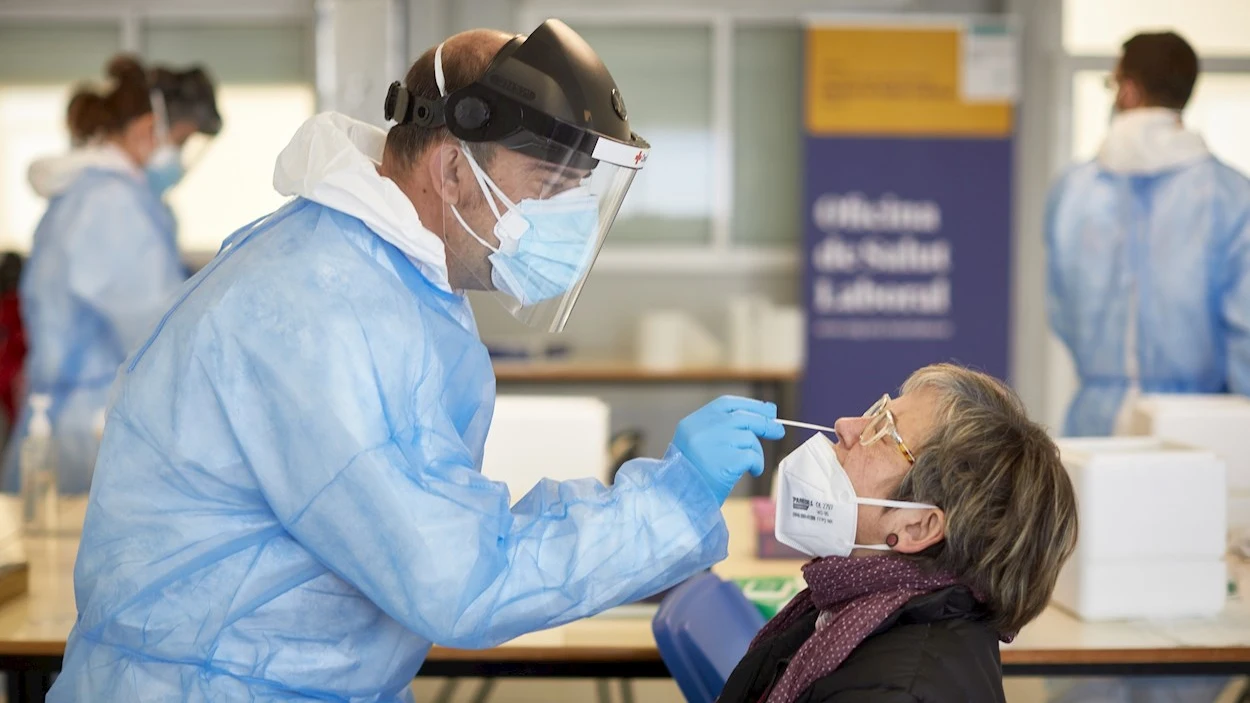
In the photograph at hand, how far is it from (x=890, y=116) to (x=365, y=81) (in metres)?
2.31

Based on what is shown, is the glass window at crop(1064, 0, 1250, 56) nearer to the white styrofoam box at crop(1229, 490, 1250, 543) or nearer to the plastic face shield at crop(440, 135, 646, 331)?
the white styrofoam box at crop(1229, 490, 1250, 543)

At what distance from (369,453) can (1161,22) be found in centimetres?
595

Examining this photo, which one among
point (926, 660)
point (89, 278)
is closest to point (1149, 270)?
point (926, 660)

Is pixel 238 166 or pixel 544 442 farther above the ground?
pixel 238 166

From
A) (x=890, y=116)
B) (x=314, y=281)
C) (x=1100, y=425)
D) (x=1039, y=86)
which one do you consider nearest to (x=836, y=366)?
(x=890, y=116)

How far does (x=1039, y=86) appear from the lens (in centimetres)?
590

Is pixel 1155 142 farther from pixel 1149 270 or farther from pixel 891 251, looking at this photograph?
pixel 891 251

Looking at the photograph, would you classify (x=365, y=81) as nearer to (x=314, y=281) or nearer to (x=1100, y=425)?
(x=1100, y=425)

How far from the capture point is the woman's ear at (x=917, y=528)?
4.95 ft

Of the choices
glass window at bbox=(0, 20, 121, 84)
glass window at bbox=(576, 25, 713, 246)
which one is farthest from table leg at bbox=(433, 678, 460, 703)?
glass window at bbox=(0, 20, 121, 84)

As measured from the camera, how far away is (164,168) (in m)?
3.95

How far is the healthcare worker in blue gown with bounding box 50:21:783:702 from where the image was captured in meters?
1.22

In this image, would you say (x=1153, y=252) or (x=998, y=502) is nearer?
(x=998, y=502)

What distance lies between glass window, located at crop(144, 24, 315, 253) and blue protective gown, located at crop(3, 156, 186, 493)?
2.38 meters
